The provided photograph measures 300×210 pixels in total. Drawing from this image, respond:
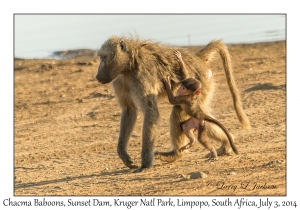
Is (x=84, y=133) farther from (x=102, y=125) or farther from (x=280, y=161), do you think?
(x=280, y=161)

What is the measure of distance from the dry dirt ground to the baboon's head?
1.21 m

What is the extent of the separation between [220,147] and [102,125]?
3.05 m

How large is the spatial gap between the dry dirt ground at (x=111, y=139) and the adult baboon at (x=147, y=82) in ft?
1.01

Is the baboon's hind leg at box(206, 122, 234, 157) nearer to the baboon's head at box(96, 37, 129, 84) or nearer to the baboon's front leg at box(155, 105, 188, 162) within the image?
the baboon's front leg at box(155, 105, 188, 162)

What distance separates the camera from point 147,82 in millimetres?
8008

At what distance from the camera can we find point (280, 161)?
7582 mm

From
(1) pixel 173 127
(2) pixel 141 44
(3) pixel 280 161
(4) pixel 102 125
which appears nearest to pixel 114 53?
(2) pixel 141 44

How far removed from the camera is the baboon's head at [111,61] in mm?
8016

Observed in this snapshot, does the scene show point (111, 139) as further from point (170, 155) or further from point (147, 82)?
point (147, 82)

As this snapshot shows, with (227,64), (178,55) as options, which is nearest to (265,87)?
(227,64)

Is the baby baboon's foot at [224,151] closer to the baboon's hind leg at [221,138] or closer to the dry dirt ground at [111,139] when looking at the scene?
the baboon's hind leg at [221,138]

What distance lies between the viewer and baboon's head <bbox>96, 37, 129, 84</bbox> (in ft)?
26.3

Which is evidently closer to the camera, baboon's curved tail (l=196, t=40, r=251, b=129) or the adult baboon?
the adult baboon

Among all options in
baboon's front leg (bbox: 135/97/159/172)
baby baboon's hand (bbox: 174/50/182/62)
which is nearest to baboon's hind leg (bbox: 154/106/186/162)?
baboon's front leg (bbox: 135/97/159/172)
